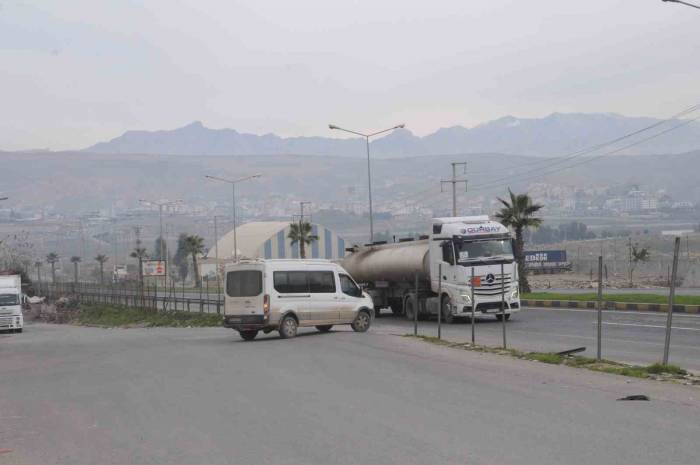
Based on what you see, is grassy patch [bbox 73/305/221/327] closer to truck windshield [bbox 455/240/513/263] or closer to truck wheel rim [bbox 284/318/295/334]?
truck windshield [bbox 455/240/513/263]

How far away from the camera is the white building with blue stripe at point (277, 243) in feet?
456

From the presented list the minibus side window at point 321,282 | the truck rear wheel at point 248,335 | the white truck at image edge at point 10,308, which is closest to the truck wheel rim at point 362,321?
the minibus side window at point 321,282

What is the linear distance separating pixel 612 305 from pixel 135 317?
32765 mm

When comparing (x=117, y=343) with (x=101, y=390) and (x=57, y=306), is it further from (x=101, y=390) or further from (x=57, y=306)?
(x=57, y=306)

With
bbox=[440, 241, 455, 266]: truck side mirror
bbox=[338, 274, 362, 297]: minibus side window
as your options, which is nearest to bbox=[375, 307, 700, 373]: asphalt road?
bbox=[338, 274, 362, 297]: minibus side window

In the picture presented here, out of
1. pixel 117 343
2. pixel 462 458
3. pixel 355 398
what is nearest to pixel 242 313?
pixel 117 343

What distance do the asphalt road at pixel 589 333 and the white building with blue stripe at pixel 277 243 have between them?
100 m

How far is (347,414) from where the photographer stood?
10820 millimetres

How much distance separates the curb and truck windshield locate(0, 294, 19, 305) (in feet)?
88.2

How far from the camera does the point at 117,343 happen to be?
28.2 meters

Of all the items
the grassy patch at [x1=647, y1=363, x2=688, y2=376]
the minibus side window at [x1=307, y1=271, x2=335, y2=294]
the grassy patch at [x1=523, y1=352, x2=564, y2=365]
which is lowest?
the grassy patch at [x1=523, y1=352, x2=564, y2=365]

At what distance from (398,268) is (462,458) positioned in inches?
1082

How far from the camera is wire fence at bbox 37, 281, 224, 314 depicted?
184 ft

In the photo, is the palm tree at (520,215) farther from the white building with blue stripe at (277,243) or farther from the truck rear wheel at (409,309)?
the white building with blue stripe at (277,243)
